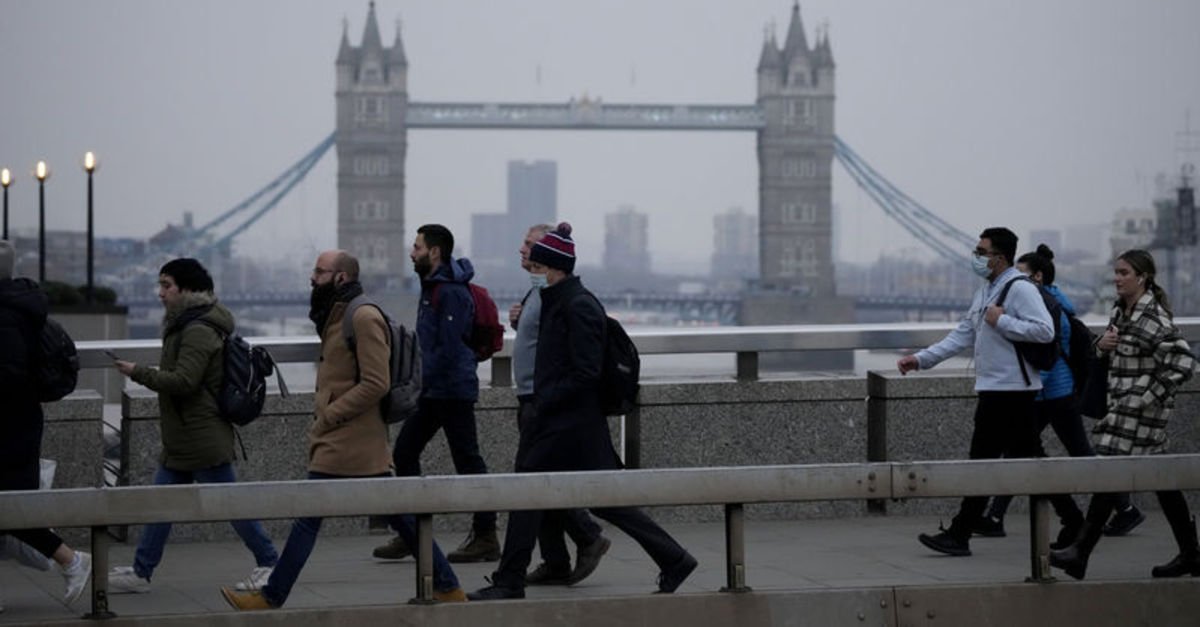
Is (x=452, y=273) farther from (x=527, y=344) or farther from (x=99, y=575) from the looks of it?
(x=99, y=575)

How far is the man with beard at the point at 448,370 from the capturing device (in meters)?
6.77

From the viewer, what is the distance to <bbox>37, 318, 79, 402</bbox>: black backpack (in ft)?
19.9

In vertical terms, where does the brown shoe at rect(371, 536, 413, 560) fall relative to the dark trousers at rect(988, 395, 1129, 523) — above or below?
below

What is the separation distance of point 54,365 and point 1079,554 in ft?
9.34

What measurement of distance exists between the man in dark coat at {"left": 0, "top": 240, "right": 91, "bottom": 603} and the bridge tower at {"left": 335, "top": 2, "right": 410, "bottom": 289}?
109373mm

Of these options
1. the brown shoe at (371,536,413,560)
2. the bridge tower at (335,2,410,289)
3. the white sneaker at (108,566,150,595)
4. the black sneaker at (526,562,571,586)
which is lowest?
the black sneaker at (526,562,571,586)

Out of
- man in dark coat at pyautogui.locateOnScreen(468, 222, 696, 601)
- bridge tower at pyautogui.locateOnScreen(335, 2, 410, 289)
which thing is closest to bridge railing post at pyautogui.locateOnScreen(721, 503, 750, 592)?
man in dark coat at pyautogui.locateOnScreen(468, 222, 696, 601)

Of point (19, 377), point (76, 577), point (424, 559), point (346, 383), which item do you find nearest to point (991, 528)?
point (346, 383)

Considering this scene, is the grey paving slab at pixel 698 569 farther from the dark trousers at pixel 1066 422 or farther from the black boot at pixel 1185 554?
the dark trousers at pixel 1066 422

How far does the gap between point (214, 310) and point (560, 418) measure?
3.60 feet

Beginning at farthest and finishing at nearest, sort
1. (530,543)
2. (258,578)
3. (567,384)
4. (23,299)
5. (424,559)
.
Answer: (23,299) < (258,578) < (567,384) < (530,543) < (424,559)

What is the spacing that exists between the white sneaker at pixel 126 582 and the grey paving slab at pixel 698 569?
0.03 metres

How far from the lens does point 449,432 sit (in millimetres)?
6836

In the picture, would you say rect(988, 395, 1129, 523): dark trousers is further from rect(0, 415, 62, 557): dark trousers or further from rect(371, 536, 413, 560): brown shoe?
rect(0, 415, 62, 557): dark trousers
